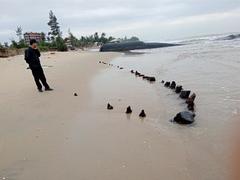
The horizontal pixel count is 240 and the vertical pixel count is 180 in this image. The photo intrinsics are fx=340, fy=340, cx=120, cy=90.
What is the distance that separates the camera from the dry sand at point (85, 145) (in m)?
4.61

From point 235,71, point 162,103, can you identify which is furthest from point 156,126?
point 235,71

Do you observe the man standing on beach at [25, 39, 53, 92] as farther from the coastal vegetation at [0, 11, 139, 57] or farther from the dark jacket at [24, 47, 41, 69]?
the coastal vegetation at [0, 11, 139, 57]

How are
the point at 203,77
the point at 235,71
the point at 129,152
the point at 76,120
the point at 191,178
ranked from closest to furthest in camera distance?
the point at 191,178, the point at 129,152, the point at 76,120, the point at 203,77, the point at 235,71

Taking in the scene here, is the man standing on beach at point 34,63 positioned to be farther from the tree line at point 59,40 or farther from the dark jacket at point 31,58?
the tree line at point 59,40

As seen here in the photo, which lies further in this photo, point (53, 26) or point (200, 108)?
point (53, 26)

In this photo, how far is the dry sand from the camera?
15.1ft

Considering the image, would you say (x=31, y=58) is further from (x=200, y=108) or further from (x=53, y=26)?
(x=53, y=26)

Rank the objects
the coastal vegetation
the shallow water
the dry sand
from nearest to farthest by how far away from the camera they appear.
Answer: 1. the dry sand
2. the shallow water
3. the coastal vegetation

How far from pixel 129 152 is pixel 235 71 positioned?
1074cm

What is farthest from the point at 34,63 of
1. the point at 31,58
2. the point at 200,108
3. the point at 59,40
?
the point at 59,40

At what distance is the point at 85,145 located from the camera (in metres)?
5.69

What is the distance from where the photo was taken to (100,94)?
35.0 feet

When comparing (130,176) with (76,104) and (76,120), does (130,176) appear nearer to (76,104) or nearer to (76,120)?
(76,120)

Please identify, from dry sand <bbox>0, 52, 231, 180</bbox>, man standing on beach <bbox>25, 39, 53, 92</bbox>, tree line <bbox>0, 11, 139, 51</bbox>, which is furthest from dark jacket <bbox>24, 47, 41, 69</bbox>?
tree line <bbox>0, 11, 139, 51</bbox>
